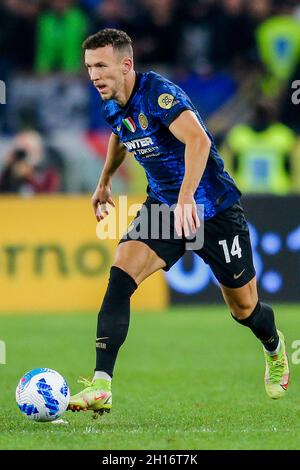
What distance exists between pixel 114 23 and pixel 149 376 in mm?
8431

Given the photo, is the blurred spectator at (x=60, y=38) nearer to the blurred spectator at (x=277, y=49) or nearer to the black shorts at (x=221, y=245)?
the blurred spectator at (x=277, y=49)

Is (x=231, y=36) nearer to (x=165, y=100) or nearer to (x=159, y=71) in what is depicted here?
(x=159, y=71)

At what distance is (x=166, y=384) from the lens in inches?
Answer: 330

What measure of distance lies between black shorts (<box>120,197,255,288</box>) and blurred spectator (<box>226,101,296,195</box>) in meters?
8.33

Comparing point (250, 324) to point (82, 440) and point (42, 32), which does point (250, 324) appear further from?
point (42, 32)

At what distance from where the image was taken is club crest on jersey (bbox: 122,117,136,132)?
22.1ft

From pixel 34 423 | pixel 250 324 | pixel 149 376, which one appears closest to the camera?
pixel 34 423

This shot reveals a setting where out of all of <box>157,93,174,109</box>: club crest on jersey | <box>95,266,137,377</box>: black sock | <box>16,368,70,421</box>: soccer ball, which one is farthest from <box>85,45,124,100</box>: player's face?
<box>16,368,70,421</box>: soccer ball

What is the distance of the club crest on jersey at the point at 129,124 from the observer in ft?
22.1

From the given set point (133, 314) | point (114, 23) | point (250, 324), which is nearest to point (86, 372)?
point (250, 324)

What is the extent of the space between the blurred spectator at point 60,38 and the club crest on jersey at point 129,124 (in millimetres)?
9678

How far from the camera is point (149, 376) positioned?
29.0 feet

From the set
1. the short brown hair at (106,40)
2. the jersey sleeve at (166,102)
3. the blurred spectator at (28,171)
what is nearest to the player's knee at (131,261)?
the jersey sleeve at (166,102)

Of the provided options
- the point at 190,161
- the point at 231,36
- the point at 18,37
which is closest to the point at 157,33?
the point at 231,36
